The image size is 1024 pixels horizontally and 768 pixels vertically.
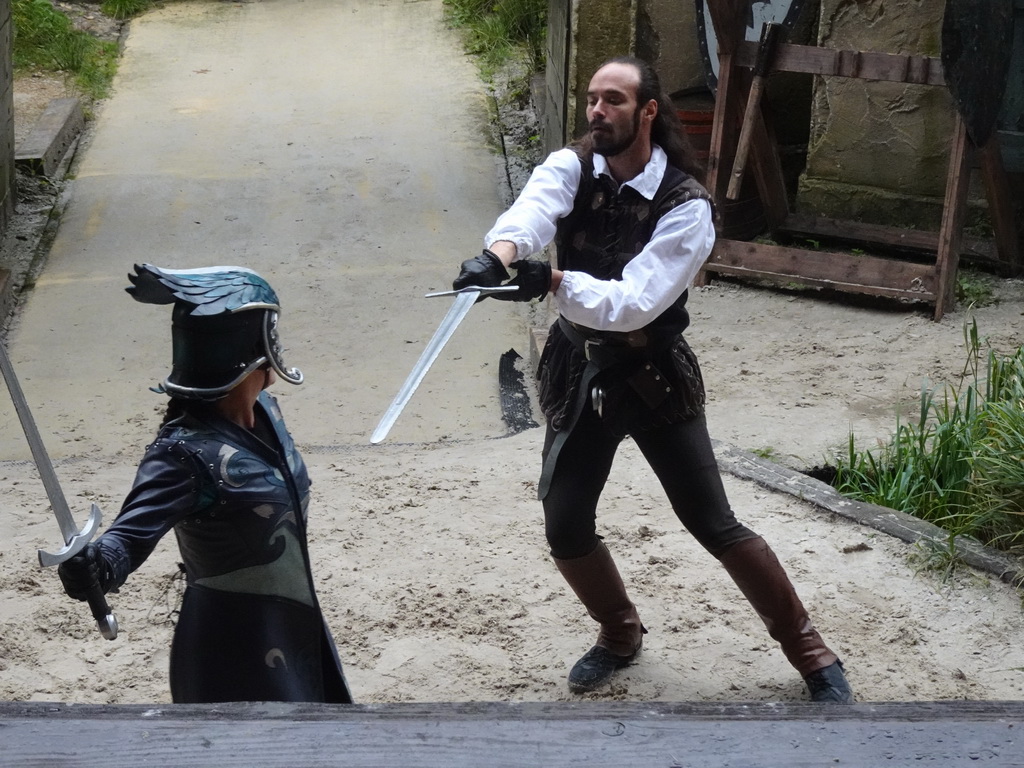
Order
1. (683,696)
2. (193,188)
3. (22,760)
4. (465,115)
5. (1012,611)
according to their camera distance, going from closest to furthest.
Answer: (22,760) → (683,696) → (1012,611) → (193,188) → (465,115)

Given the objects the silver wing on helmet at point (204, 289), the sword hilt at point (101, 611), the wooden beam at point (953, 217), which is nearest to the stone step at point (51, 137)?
the wooden beam at point (953, 217)

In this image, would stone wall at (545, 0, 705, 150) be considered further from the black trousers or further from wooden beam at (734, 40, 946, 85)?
the black trousers

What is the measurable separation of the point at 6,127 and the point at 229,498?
6.55 meters

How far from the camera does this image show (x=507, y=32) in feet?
35.7

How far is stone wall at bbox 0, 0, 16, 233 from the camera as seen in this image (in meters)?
7.68

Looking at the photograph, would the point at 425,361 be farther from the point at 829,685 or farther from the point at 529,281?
the point at 829,685

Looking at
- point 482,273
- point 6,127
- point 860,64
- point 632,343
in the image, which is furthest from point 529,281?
point 6,127

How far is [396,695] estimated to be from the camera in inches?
130

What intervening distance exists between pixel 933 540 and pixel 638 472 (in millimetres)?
1129

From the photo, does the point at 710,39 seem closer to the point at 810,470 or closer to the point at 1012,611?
the point at 810,470

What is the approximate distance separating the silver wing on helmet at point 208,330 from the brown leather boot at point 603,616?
4.12 feet

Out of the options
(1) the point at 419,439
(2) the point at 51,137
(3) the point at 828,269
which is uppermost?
(2) the point at 51,137

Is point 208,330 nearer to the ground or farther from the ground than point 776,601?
farther from the ground

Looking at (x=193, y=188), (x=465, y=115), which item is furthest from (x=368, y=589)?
(x=465, y=115)
